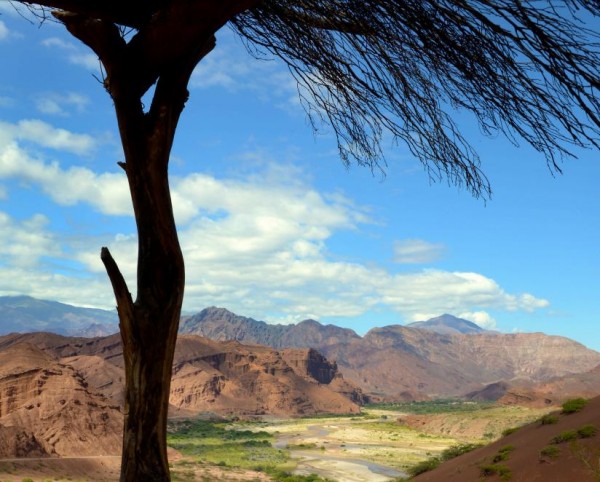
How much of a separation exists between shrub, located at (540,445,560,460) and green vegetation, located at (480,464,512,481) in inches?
33.0

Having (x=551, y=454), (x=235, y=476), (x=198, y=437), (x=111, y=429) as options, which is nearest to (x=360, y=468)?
(x=235, y=476)

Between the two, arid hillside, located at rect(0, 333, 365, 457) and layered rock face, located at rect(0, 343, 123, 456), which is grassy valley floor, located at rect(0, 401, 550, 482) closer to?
layered rock face, located at rect(0, 343, 123, 456)

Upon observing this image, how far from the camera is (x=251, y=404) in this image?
10438 cm

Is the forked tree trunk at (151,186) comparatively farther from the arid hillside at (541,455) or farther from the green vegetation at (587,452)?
the green vegetation at (587,452)

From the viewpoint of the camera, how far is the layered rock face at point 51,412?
133 ft

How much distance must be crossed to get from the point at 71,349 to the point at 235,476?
232 ft

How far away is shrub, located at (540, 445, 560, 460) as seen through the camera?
1126 cm

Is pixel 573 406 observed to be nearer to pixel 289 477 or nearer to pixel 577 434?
pixel 577 434

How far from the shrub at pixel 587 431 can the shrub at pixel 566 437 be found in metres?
0.09

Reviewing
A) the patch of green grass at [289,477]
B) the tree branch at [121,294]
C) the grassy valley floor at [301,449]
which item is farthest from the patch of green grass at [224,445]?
the tree branch at [121,294]

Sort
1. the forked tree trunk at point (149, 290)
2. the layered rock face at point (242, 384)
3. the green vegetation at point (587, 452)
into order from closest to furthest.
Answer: the forked tree trunk at point (149, 290), the green vegetation at point (587, 452), the layered rock face at point (242, 384)

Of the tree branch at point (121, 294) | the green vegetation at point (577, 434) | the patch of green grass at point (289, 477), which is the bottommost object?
the patch of green grass at point (289, 477)

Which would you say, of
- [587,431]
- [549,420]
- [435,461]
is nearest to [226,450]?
[435,461]

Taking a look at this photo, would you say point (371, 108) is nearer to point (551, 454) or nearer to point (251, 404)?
point (551, 454)
